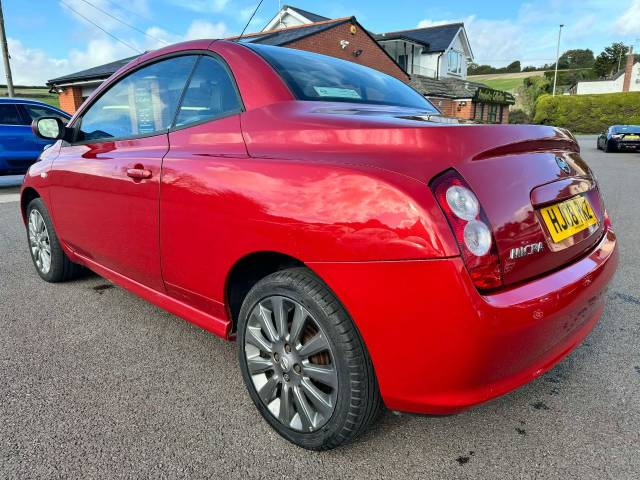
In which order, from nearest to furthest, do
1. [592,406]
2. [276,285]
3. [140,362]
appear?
[276,285] → [592,406] → [140,362]

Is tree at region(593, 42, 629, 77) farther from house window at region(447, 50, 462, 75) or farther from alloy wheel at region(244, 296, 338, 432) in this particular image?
alloy wheel at region(244, 296, 338, 432)

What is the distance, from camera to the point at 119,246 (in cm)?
272

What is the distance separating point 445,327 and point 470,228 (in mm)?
311

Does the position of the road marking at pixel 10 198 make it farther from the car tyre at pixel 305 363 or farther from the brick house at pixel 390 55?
the car tyre at pixel 305 363

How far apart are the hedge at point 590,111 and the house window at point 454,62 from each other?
7230 mm

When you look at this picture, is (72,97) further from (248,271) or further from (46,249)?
(248,271)

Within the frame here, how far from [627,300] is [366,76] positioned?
2.42 meters

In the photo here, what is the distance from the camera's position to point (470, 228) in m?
1.49

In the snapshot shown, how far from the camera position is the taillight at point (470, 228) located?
58.0 inches

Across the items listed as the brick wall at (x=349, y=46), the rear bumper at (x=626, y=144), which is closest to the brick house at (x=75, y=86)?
the brick wall at (x=349, y=46)

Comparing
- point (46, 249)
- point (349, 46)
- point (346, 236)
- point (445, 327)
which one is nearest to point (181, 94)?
point (346, 236)

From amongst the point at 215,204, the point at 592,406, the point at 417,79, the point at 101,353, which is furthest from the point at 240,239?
the point at 417,79

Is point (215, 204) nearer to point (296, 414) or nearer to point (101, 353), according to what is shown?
point (296, 414)

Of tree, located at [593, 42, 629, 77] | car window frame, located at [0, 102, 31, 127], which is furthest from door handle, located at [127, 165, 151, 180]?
tree, located at [593, 42, 629, 77]
